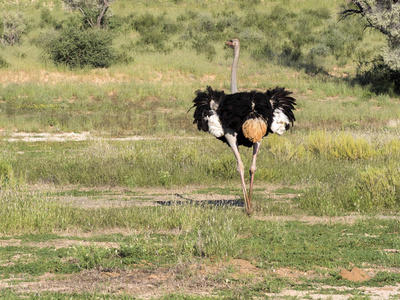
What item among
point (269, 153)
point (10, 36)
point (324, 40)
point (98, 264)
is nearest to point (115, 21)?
point (10, 36)

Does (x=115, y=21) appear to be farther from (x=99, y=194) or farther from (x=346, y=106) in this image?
(x=99, y=194)

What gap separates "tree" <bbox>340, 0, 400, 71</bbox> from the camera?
28.1m

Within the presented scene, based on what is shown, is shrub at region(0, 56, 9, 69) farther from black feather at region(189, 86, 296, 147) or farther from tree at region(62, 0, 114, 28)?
black feather at region(189, 86, 296, 147)

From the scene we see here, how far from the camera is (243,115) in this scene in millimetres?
8617

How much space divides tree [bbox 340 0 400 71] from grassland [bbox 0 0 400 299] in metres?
1.92

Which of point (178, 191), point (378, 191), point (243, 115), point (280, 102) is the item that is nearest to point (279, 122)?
point (280, 102)

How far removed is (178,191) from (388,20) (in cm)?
2014

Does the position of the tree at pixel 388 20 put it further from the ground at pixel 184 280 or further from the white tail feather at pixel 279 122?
the ground at pixel 184 280

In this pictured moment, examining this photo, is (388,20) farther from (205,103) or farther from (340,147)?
(205,103)

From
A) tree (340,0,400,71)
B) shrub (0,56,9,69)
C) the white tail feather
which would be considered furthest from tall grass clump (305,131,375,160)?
shrub (0,56,9,69)

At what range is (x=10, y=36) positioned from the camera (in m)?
37.5

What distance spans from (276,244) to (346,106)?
21.1m

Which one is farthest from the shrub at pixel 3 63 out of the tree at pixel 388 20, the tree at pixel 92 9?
the tree at pixel 388 20

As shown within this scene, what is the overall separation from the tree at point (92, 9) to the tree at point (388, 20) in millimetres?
16622
